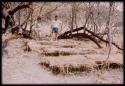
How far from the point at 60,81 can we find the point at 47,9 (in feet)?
35.0

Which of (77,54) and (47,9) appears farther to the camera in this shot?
(47,9)

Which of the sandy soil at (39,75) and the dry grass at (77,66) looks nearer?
the sandy soil at (39,75)

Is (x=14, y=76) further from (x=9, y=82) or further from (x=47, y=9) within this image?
(x=47, y=9)

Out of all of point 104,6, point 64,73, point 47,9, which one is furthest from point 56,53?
point 104,6

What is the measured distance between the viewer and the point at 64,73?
7.92 meters

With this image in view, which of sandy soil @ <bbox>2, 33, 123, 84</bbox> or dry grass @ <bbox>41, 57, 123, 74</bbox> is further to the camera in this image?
dry grass @ <bbox>41, 57, 123, 74</bbox>

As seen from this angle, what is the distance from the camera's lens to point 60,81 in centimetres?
729

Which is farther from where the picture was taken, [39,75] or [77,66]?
[77,66]

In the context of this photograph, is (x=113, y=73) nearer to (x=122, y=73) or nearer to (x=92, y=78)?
(x=122, y=73)

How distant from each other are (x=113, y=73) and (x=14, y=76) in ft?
8.07

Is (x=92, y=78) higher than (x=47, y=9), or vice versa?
(x=47, y=9)

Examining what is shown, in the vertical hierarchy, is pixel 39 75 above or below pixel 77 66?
below

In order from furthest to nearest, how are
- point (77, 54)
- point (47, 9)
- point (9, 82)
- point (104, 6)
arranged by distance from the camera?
point (104, 6) < point (47, 9) < point (77, 54) < point (9, 82)

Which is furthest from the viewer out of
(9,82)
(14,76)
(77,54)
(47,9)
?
(47,9)
